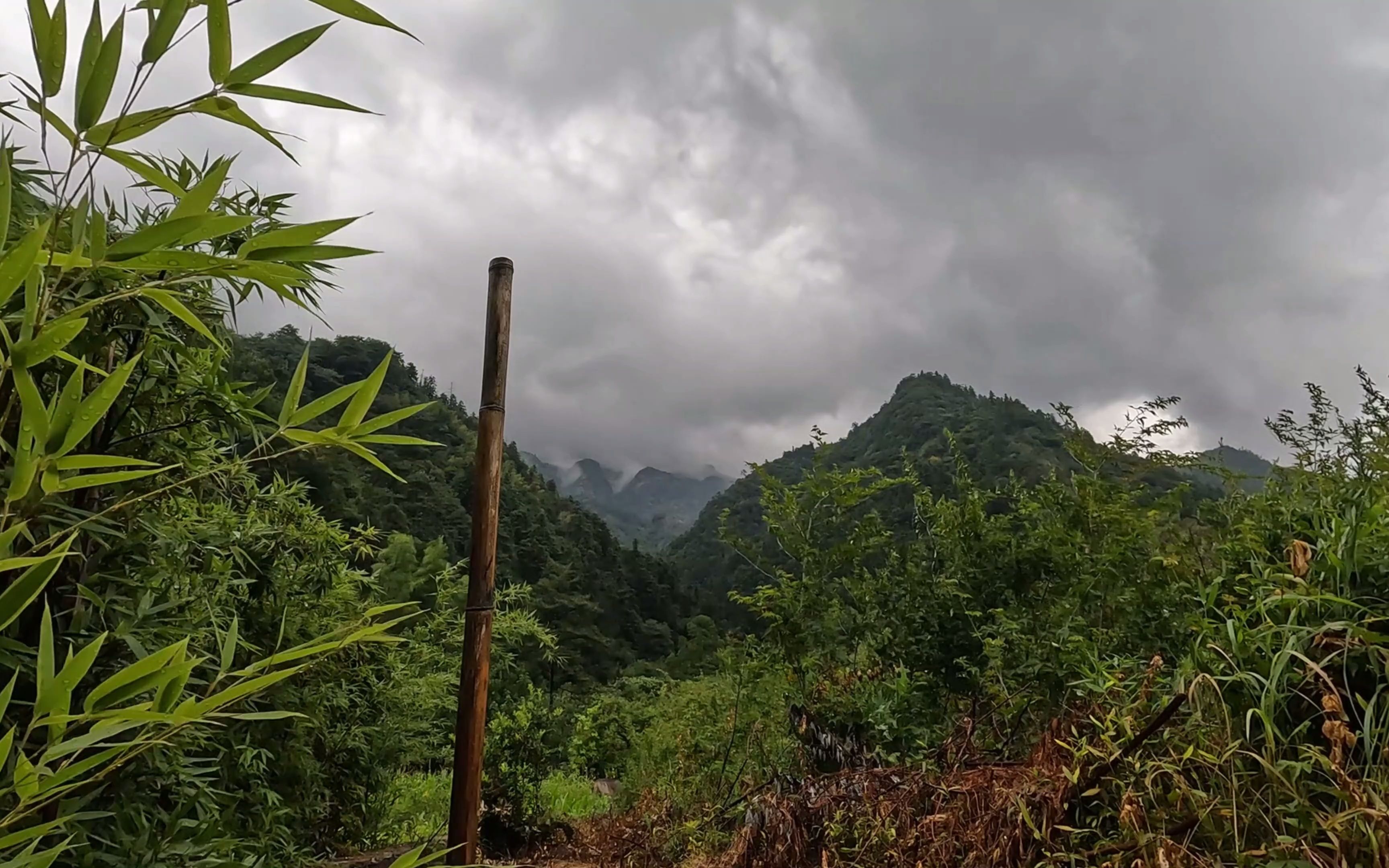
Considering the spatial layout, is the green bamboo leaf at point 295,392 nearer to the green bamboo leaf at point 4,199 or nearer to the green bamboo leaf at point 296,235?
the green bamboo leaf at point 296,235

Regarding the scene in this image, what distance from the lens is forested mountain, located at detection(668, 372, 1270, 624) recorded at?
3826 mm

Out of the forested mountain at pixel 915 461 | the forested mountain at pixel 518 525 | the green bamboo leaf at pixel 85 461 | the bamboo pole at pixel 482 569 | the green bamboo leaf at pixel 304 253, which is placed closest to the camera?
the green bamboo leaf at pixel 85 461

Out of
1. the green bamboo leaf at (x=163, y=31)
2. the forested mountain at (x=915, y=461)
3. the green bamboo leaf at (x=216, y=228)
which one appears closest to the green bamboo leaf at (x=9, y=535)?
the green bamboo leaf at (x=216, y=228)

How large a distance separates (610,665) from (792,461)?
34.3 ft

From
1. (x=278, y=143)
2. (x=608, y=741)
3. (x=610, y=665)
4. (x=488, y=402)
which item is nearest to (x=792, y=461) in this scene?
(x=608, y=741)

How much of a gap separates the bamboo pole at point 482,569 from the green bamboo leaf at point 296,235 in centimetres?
164

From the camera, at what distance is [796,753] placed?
3432 millimetres

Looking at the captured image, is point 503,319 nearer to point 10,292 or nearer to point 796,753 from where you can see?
point 10,292

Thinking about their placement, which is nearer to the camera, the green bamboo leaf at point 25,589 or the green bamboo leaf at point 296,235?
the green bamboo leaf at point 25,589

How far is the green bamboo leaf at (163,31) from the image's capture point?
0.59 m

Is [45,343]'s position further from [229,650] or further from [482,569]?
[482,569]

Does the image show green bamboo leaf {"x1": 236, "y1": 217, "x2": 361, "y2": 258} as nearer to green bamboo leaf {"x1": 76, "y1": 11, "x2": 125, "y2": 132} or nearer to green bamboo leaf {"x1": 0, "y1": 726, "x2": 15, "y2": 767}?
green bamboo leaf {"x1": 76, "y1": 11, "x2": 125, "y2": 132}

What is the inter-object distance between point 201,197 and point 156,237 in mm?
48

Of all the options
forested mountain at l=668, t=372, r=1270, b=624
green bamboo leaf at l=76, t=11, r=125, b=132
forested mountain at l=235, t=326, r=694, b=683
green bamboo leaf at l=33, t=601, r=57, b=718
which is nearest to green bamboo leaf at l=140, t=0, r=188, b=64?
green bamboo leaf at l=76, t=11, r=125, b=132
